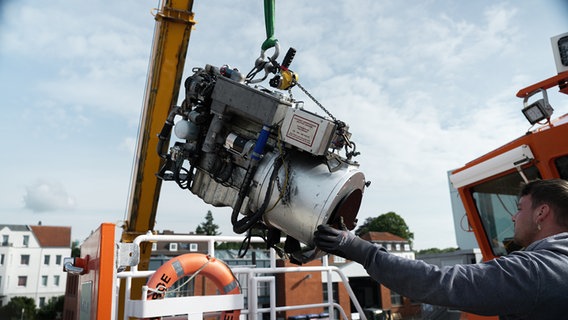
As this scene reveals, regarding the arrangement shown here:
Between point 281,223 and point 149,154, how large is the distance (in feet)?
12.0

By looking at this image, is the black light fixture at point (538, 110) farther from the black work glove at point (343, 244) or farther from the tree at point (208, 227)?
the tree at point (208, 227)

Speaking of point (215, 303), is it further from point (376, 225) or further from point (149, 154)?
point (376, 225)

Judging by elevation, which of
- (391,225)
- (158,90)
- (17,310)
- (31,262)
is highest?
(391,225)

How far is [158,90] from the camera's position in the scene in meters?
6.02

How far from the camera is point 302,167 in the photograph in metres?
2.98

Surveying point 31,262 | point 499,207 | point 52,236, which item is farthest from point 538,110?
point 52,236

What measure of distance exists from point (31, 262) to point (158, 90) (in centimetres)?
5771

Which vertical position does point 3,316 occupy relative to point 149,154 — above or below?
below

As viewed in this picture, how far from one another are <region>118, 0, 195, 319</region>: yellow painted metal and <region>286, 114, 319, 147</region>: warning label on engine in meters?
3.64

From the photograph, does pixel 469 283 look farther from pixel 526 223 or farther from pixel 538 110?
pixel 538 110

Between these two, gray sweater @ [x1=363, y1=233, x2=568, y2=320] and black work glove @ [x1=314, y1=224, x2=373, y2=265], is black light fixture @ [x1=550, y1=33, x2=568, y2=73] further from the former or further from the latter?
black work glove @ [x1=314, y1=224, x2=373, y2=265]

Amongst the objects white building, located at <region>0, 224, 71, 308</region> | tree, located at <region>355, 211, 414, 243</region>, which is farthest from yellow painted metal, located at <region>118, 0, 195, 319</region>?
tree, located at <region>355, 211, 414, 243</region>

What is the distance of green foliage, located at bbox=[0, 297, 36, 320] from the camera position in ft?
138

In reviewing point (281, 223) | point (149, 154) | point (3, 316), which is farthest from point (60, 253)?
point (281, 223)
